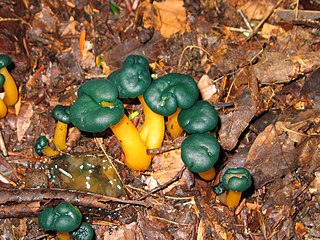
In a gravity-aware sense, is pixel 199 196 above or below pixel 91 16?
below

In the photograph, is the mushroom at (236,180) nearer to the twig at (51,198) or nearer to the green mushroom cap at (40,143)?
the twig at (51,198)

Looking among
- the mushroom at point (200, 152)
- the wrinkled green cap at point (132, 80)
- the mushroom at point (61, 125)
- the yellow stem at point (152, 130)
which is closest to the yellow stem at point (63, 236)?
the mushroom at point (61, 125)

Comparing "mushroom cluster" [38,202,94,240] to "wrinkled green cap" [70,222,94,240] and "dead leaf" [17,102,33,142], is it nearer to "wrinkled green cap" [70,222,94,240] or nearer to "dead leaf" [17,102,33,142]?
"wrinkled green cap" [70,222,94,240]

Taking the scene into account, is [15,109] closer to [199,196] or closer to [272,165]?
[199,196]

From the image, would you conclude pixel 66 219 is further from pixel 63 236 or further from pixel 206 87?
pixel 206 87

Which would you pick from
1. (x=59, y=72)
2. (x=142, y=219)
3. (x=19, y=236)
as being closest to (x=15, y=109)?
(x=59, y=72)

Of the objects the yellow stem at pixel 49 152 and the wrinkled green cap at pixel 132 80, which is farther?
the yellow stem at pixel 49 152

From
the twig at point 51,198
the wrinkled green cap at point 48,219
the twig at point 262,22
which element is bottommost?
the twig at point 51,198

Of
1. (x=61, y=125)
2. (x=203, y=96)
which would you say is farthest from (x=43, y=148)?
(x=203, y=96)
